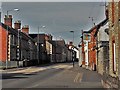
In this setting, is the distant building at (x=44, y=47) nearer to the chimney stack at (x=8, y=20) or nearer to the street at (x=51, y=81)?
the chimney stack at (x=8, y=20)

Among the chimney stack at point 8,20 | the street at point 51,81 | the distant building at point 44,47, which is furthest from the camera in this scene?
the distant building at point 44,47

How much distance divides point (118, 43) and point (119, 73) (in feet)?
4.57

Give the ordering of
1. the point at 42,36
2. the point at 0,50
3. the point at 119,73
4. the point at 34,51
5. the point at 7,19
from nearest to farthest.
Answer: the point at 119,73 → the point at 0,50 → the point at 7,19 → the point at 34,51 → the point at 42,36

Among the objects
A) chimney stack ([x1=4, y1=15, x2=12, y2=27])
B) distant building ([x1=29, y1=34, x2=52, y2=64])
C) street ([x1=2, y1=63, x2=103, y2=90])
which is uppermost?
chimney stack ([x1=4, y1=15, x2=12, y2=27])

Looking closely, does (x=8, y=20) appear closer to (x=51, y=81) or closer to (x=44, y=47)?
(x=44, y=47)

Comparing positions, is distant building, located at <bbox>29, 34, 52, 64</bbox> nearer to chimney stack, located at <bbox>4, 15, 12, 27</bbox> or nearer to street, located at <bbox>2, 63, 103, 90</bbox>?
chimney stack, located at <bbox>4, 15, 12, 27</bbox>

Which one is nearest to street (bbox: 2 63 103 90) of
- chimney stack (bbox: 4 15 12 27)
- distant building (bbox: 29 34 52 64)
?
chimney stack (bbox: 4 15 12 27)

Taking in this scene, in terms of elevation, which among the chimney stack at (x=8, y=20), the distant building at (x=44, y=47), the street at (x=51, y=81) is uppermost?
the chimney stack at (x=8, y=20)

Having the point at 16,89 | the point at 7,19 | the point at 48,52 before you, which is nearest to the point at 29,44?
the point at 7,19

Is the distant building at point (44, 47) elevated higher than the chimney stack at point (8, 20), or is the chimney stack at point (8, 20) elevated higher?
the chimney stack at point (8, 20)

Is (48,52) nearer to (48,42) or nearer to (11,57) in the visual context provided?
(48,42)

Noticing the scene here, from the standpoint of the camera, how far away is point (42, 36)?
438 ft

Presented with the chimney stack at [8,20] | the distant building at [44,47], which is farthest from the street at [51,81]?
the distant building at [44,47]

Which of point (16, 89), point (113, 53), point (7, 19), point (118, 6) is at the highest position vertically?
point (7, 19)
